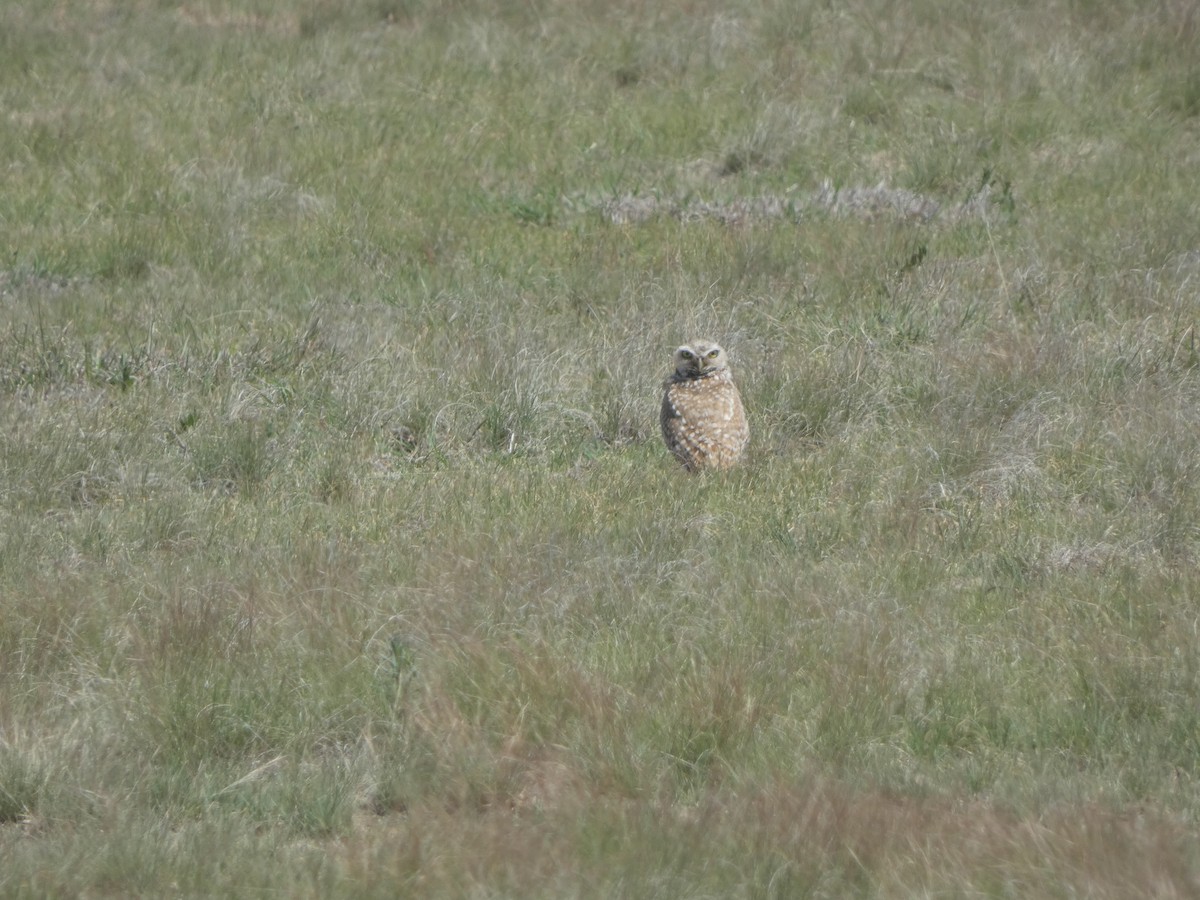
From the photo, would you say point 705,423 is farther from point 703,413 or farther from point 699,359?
point 699,359

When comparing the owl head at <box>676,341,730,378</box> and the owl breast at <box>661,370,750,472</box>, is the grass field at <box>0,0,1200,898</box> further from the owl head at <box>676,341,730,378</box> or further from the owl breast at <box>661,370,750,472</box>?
the owl head at <box>676,341,730,378</box>

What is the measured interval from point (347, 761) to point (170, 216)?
6977 millimetres

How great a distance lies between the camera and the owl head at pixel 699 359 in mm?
7547

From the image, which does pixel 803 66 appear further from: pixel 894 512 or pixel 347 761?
pixel 347 761

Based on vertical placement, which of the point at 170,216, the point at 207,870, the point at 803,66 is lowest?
the point at 207,870

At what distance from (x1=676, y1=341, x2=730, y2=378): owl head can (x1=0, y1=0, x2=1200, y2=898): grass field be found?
46 cm

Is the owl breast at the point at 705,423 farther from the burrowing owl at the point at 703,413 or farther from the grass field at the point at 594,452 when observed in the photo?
the grass field at the point at 594,452

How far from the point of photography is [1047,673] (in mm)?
5238

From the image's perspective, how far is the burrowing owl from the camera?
7316mm

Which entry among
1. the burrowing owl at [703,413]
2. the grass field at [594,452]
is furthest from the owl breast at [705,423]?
the grass field at [594,452]

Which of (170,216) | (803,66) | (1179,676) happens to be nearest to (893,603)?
(1179,676)

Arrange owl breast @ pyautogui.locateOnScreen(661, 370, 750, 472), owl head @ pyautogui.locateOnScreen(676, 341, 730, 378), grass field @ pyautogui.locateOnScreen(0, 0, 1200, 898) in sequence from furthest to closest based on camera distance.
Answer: owl head @ pyautogui.locateOnScreen(676, 341, 730, 378) → owl breast @ pyautogui.locateOnScreen(661, 370, 750, 472) → grass field @ pyautogui.locateOnScreen(0, 0, 1200, 898)

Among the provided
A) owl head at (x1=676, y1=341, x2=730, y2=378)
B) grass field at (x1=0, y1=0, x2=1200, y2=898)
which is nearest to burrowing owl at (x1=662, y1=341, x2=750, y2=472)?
owl head at (x1=676, y1=341, x2=730, y2=378)

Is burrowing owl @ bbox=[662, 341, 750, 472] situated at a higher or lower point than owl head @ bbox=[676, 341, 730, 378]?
lower
